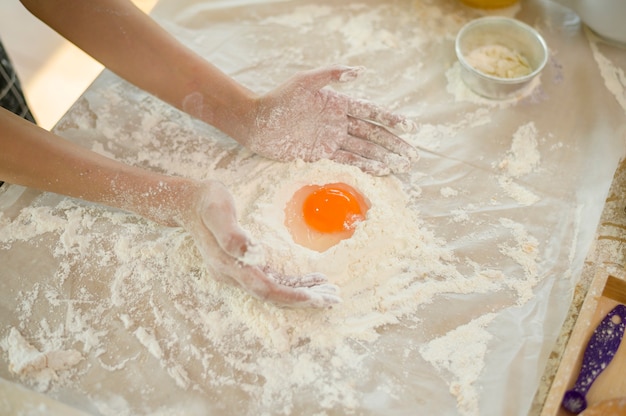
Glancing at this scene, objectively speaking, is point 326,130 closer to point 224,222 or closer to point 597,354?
point 224,222

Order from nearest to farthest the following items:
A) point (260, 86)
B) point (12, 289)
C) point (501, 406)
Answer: point (501, 406), point (12, 289), point (260, 86)

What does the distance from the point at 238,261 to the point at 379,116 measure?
2.52 ft

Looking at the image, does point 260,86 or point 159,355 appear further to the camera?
point 260,86

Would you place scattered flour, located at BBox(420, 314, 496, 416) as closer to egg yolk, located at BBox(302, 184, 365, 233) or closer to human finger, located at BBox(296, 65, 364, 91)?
egg yolk, located at BBox(302, 184, 365, 233)

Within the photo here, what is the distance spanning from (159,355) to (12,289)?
1.79 ft

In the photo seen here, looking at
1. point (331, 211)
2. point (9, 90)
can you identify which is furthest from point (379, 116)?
point (9, 90)

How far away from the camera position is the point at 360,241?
1.74 m

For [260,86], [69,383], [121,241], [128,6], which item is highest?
[128,6]

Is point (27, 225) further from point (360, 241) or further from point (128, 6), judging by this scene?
point (360, 241)

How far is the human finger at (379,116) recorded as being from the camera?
190cm

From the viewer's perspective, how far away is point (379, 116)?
1.94 metres

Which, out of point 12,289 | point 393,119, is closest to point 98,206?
point 12,289

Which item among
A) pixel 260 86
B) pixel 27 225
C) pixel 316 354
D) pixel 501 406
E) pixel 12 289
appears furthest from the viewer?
pixel 260 86

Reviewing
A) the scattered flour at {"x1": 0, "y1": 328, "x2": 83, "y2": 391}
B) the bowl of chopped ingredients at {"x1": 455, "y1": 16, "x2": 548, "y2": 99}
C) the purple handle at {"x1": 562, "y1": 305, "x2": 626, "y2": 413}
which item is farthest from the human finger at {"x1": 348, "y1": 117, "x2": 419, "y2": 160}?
the scattered flour at {"x1": 0, "y1": 328, "x2": 83, "y2": 391}
